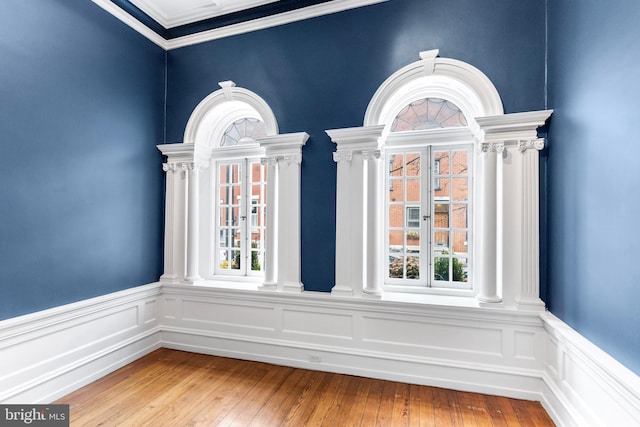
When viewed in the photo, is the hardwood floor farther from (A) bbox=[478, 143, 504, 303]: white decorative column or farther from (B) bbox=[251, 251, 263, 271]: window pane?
(B) bbox=[251, 251, 263, 271]: window pane

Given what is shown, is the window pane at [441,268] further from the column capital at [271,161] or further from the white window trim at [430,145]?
the column capital at [271,161]

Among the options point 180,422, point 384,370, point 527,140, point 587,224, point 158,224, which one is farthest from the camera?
point 158,224

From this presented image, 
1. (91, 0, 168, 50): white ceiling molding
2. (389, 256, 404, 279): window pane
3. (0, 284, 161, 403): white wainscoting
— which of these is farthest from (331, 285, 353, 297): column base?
(91, 0, 168, 50): white ceiling molding

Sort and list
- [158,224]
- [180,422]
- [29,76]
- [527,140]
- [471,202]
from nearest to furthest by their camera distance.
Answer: [180,422] < [29,76] < [527,140] < [471,202] < [158,224]

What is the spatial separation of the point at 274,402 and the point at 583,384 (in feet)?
7.16

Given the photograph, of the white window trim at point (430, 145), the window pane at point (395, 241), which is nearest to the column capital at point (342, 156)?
the white window trim at point (430, 145)

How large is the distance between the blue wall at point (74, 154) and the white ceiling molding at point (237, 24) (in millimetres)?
97

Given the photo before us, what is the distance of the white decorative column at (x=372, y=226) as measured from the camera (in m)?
2.95

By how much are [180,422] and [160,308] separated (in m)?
1.70

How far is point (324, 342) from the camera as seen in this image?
9.95ft

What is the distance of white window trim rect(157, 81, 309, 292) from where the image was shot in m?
3.20

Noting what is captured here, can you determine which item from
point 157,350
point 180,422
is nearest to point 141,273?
point 157,350

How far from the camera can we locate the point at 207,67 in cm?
359

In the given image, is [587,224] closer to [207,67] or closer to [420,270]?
[420,270]
